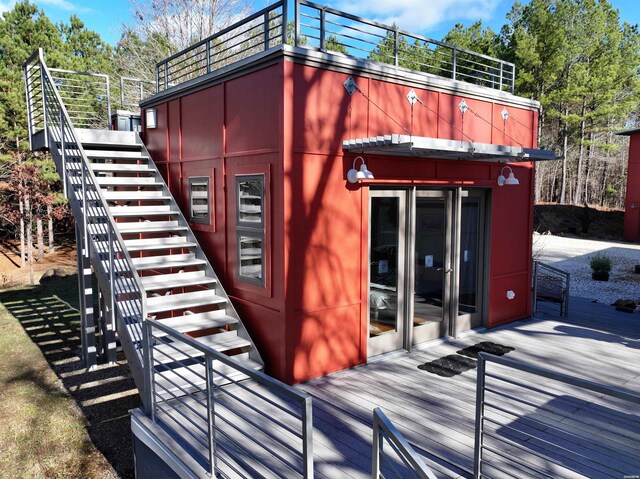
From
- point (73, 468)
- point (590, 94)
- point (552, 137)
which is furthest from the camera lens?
point (552, 137)

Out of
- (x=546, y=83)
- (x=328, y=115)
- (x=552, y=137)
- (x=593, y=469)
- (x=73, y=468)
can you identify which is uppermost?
(x=546, y=83)

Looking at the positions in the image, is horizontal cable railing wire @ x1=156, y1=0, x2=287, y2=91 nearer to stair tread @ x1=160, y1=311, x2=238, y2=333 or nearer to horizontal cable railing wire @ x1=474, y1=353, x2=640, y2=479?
stair tread @ x1=160, y1=311, x2=238, y2=333

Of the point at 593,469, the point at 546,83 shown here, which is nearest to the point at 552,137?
the point at 546,83

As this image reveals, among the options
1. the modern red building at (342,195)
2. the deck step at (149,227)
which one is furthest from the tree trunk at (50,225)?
the deck step at (149,227)

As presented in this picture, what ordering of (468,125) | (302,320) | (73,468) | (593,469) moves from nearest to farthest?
(593,469)
(73,468)
(302,320)
(468,125)

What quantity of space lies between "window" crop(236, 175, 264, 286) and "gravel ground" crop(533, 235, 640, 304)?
8.91m

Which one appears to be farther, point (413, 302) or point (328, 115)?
point (413, 302)

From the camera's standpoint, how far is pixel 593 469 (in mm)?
3701

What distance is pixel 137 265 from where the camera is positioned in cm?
610

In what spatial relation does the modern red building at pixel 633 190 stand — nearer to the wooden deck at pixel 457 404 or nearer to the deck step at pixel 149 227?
the wooden deck at pixel 457 404

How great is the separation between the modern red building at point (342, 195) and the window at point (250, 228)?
0.08 ft

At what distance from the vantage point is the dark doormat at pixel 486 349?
647cm

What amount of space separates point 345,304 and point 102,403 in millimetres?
3745

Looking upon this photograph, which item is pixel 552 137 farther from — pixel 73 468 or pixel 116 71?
pixel 73 468
